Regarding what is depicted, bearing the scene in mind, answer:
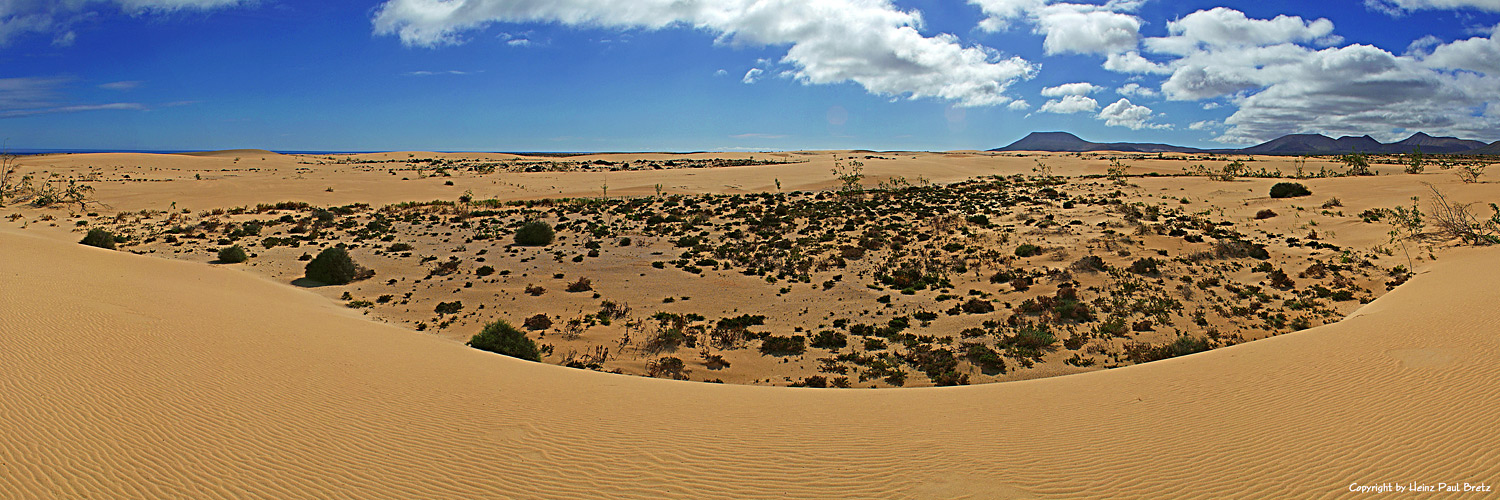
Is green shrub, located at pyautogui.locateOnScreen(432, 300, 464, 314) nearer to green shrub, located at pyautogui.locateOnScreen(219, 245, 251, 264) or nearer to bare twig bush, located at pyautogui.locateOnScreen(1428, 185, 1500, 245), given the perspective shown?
green shrub, located at pyautogui.locateOnScreen(219, 245, 251, 264)

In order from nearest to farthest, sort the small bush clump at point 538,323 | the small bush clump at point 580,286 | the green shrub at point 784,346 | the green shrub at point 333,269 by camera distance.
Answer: the green shrub at point 784,346
the small bush clump at point 538,323
the small bush clump at point 580,286
the green shrub at point 333,269

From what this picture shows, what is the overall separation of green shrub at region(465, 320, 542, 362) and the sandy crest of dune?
4.08ft

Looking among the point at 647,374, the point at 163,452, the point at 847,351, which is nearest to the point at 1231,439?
the point at 847,351

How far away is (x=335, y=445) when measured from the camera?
657 centimetres

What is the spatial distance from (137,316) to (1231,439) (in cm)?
1497

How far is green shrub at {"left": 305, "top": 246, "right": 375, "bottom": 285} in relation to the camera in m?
19.0

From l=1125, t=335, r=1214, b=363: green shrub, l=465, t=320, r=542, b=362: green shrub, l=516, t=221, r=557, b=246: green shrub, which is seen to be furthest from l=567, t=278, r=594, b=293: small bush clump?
l=1125, t=335, r=1214, b=363: green shrub

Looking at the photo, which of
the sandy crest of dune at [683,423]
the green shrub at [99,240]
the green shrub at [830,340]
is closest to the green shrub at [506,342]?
the sandy crest of dune at [683,423]

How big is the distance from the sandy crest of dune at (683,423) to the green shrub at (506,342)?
4.08ft

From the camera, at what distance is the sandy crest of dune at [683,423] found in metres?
5.75

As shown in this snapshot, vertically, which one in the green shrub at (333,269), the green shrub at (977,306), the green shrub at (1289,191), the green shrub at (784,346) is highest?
the green shrub at (1289,191)

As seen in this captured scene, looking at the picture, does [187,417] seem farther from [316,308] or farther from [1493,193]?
[1493,193]

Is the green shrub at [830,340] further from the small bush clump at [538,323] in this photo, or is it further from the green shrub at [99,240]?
the green shrub at [99,240]

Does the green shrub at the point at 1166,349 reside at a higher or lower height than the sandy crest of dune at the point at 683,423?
lower
